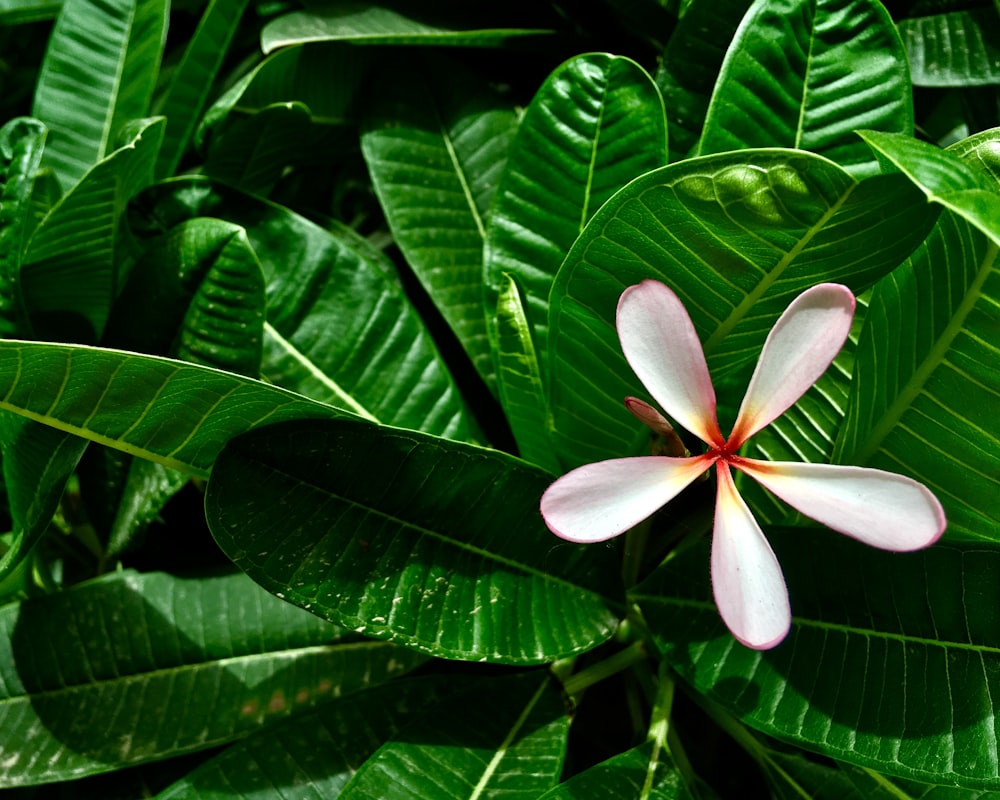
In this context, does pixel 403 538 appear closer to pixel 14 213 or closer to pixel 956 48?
pixel 14 213

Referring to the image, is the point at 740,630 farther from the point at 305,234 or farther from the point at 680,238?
the point at 305,234

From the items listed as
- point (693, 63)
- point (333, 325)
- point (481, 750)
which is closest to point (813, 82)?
point (693, 63)

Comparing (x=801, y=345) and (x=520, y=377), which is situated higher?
(x=801, y=345)

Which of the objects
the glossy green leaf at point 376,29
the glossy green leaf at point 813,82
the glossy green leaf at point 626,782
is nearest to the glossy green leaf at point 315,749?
the glossy green leaf at point 626,782

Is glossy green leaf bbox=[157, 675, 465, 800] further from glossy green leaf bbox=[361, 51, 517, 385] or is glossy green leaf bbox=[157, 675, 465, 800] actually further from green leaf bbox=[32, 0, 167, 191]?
green leaf bbox=[32, 0, 167, 191]

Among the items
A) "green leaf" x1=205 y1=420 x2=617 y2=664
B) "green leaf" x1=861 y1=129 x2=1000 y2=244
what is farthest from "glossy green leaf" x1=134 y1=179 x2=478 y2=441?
"green leaf" x1=861 y1=129 x2=1000 y2=244

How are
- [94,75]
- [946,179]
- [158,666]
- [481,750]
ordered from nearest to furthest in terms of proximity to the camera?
[946,179]
[481,750]
[158,666]
[94,75]

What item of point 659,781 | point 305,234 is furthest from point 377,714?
point 305,234
